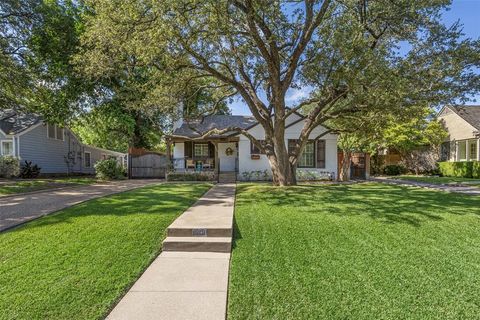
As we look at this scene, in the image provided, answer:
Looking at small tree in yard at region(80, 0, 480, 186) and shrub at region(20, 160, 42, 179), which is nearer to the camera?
small tree in yard at region(80, 0, 480, 186)

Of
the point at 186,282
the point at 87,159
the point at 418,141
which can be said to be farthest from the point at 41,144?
the point at 418,141

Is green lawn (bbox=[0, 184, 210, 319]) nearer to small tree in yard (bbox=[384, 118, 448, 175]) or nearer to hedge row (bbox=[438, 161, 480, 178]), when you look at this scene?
small tree in yard (bbox=[384, 118, 448, 175])

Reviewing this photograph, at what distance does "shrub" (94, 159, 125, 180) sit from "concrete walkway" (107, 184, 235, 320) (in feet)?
44.8

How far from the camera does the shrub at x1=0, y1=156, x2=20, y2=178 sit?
16250 mm

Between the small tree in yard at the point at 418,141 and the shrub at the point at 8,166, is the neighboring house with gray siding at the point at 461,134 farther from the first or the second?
the shrub at the point at 8,166

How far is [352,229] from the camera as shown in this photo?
18.9 feet

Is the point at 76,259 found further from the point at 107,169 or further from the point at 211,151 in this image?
the point at 211,151

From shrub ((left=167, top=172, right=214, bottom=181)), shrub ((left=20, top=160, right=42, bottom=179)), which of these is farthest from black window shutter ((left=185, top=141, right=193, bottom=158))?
shrub ((left=20, top=160, right=42, bottom=179))

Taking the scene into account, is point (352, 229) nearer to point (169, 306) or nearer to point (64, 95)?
point (169, 306)

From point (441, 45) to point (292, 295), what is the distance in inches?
422


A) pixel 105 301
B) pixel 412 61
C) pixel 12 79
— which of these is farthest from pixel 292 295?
pixel 12 79

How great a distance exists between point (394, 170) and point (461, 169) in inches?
184


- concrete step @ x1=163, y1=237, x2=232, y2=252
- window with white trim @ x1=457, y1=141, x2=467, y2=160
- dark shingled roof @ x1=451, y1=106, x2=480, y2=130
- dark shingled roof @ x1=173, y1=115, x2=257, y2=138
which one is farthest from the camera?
window with white trim @ x1=457, y1=141, x2=467, y2=160

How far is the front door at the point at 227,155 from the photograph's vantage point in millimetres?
18625
